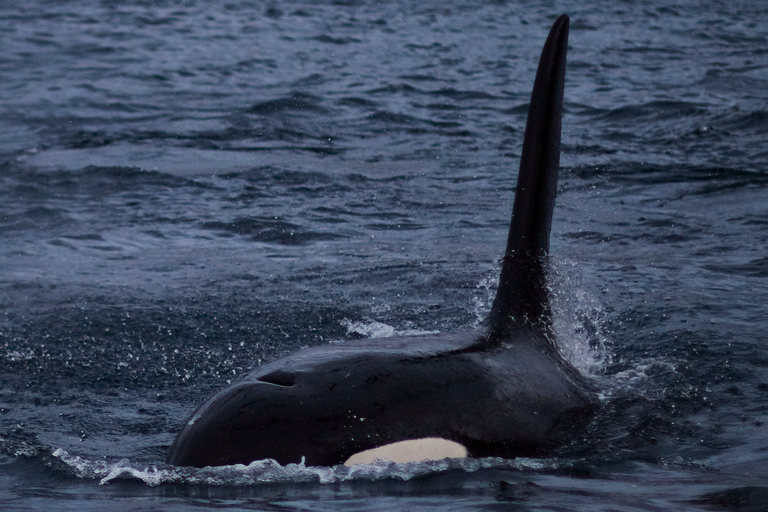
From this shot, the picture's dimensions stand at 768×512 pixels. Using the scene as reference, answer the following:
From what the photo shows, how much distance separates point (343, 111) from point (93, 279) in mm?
9053

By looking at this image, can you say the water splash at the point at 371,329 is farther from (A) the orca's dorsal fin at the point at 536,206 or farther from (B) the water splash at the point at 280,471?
(B) the water splash at the point at 280,471

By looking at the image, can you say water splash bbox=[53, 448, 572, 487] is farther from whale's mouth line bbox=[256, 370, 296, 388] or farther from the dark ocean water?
whale's mouth line bbox=[256, 370, 296, 388]

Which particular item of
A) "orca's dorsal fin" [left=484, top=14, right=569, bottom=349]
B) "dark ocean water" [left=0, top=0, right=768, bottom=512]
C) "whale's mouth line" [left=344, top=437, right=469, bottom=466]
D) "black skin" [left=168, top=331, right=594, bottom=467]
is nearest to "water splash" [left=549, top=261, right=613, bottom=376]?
"dark ocean water" [left=0, top=0, right=768, bottom=512]

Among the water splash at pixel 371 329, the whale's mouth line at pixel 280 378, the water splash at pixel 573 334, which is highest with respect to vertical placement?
the whale's mouth line at pixel 280 378

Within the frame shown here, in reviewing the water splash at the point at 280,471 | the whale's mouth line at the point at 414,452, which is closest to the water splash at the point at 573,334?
the water splash at the point at 280,471

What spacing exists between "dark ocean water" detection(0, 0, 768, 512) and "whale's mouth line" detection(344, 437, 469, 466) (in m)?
0.05

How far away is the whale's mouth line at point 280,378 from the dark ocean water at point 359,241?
40 centimetres

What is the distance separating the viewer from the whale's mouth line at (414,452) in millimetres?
4336

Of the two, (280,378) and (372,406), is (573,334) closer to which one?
(372,406)

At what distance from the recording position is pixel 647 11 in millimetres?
28328

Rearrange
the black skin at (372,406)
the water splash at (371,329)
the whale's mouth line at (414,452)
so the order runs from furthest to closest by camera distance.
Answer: the water splash at (371,329) → the whale's mouth line at (414,452) → the black skin at (372,406)

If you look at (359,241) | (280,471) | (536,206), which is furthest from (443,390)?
(359,241)

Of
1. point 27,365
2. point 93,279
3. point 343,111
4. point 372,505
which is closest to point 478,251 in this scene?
point 93,279

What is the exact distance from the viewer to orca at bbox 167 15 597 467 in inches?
166
